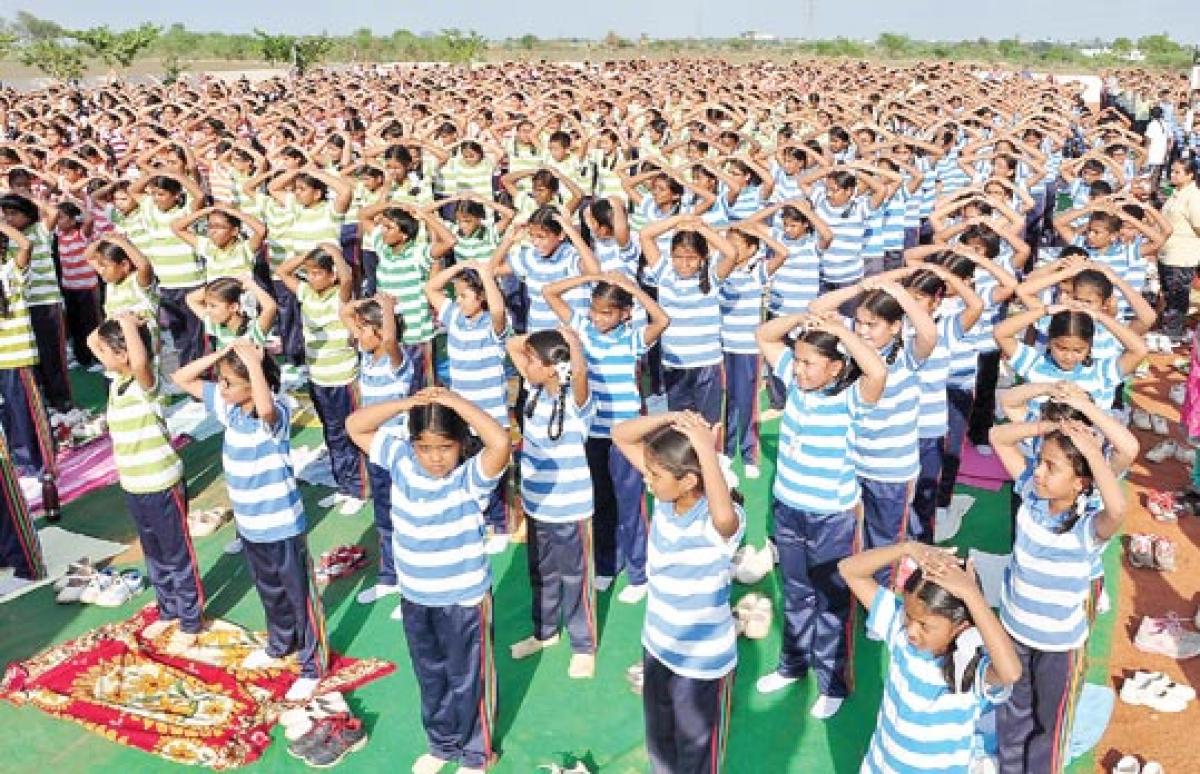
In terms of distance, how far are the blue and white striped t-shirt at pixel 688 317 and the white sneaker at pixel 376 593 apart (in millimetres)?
2389

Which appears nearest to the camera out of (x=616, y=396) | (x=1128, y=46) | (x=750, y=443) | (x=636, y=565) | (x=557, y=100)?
(x=616, y=396)

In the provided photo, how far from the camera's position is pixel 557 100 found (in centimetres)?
1684

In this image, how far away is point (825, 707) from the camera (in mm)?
5164

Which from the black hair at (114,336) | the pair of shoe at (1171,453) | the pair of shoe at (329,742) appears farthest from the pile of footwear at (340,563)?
the pair of shoe at (1171,453)

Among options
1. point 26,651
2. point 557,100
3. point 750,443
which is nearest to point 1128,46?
point 557,100

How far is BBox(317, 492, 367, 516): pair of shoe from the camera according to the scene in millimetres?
7449

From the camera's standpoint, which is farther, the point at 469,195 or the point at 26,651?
the point at 469,195

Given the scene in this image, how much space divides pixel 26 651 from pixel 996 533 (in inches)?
243

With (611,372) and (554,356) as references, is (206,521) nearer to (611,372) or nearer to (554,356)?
(611,372)

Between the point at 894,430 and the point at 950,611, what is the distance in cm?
188

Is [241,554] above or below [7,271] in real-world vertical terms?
below

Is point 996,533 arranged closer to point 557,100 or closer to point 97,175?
point 97,175

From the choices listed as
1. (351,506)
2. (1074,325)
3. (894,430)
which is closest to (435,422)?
(894,430)

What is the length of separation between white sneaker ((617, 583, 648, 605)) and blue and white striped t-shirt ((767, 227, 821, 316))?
2746 mm
